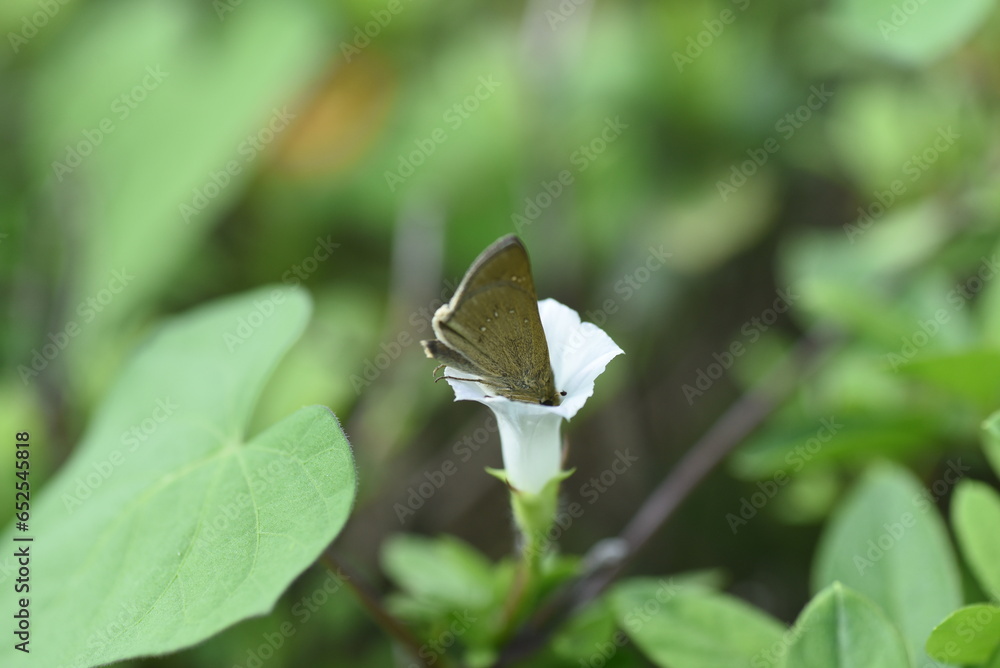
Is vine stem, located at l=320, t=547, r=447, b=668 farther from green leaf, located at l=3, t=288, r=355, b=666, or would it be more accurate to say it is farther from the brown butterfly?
the brown butterfly

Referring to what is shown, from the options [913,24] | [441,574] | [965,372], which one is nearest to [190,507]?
[441,574]

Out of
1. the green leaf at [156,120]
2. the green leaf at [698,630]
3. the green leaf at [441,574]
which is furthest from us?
the green leaf at [156,120]

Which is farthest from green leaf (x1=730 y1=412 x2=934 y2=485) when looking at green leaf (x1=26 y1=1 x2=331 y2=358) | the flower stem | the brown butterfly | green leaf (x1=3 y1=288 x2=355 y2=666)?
green leaf (x1=26 y1=1 x2=331 y2=358)

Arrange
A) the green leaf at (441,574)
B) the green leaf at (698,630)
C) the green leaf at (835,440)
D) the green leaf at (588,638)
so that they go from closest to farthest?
the green leaf at (698,630), the green leaf at (588,638), the green leaf at (441,574), the green leaf at (835,440)

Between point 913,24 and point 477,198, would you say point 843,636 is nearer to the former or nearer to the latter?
point 913,24

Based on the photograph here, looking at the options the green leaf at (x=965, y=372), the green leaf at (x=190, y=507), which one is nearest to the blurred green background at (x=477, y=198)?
the green leaf at (x=965, y=372)

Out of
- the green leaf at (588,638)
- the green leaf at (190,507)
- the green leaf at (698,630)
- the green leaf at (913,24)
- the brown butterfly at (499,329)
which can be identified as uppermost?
the green leaf at (913,24)

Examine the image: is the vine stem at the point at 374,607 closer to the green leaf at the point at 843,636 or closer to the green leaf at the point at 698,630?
the green leaf at the point at 698,630
